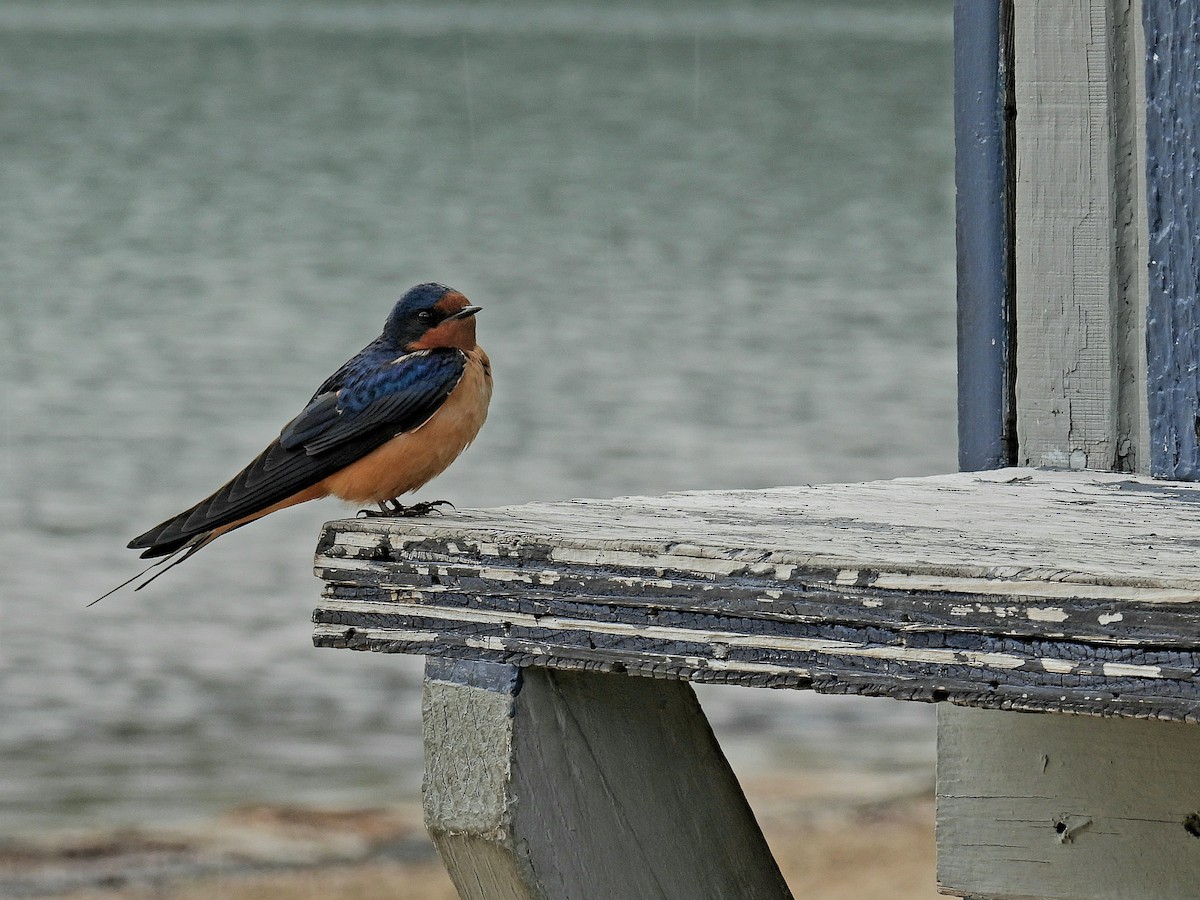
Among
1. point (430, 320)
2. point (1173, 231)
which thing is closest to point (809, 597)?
point (1173, 231)

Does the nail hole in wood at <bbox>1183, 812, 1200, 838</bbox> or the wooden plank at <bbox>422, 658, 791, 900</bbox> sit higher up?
the wooden plank at <bbox>422, 658, 791, 900</bbox>

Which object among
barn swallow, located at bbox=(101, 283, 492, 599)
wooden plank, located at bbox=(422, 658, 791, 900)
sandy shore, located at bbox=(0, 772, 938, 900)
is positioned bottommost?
sandy shore, located at bbox=(0, 772, 938, 900)

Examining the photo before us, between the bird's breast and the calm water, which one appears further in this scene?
the calm water

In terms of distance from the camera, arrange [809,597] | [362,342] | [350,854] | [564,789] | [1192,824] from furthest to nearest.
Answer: [362,342]
[350,854]
[1192,824]
[564,789]
[809,597]

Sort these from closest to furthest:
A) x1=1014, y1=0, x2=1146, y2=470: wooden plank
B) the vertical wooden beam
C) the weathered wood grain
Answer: the weathered wood grain → the vertical wooden beam → x1=1014, y1=0, x2=1146, y2=470: wooden plank

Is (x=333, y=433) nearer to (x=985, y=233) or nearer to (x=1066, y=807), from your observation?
(x=985, y=233)

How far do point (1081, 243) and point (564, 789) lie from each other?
119 cm

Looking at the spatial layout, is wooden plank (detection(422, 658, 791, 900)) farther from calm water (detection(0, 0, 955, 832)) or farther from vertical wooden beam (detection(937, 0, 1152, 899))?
calm water (detection(0, 0, 955, 832))

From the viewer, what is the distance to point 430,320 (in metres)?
3.38

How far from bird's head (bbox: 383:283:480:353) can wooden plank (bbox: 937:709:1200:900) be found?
141 cm

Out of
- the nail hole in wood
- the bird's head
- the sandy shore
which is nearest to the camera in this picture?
the nail hole in wood

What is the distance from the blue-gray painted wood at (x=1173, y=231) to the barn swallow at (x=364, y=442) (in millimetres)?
1002

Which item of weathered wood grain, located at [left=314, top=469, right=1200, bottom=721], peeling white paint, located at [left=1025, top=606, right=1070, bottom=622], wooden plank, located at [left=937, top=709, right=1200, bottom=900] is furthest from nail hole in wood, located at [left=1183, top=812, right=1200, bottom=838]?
peeling white paint, located at [left=1025, top=606, right=1070, bottom=622]

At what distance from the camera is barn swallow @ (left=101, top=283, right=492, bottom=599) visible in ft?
8.46
